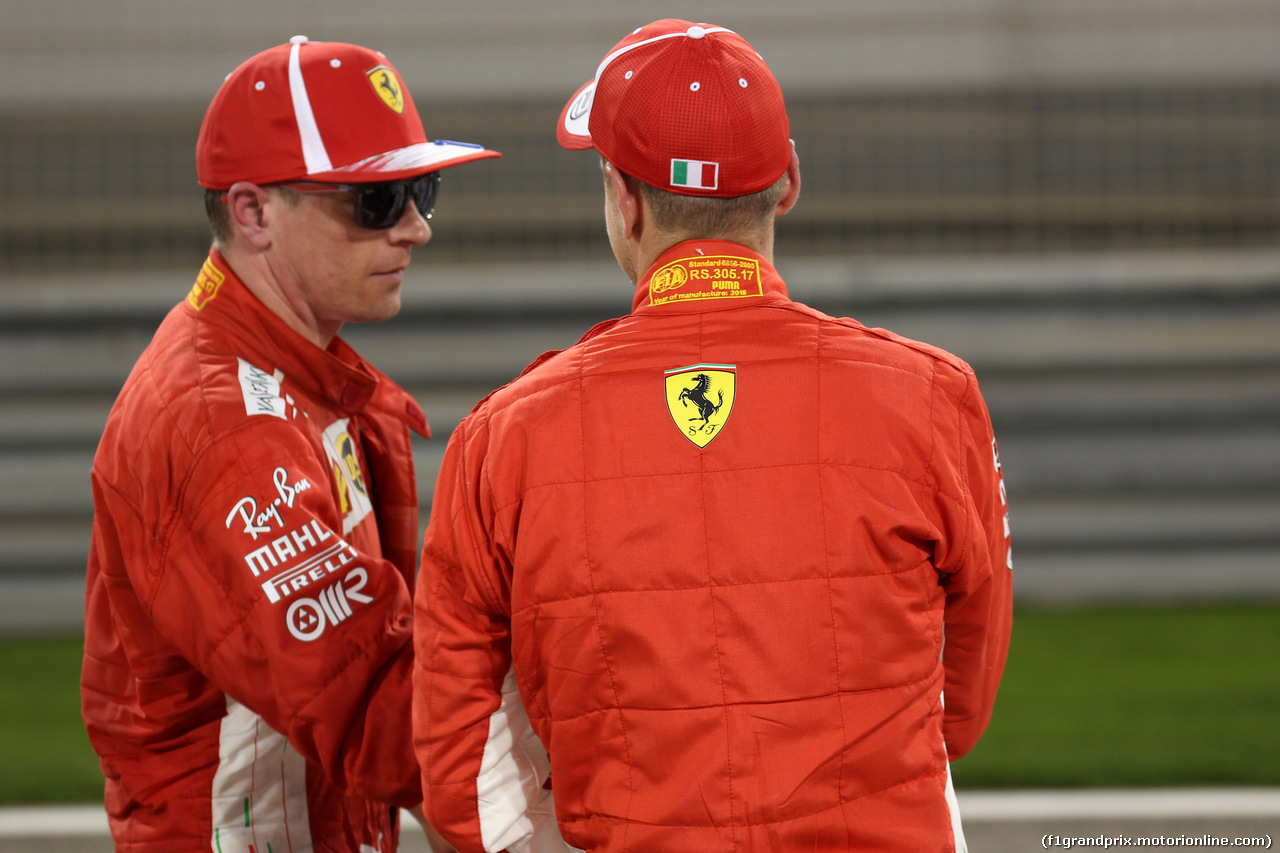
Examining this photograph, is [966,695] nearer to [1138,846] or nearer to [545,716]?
[545,716]

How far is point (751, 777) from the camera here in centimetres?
142

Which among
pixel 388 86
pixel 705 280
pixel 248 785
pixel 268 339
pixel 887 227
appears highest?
pixel 388 86

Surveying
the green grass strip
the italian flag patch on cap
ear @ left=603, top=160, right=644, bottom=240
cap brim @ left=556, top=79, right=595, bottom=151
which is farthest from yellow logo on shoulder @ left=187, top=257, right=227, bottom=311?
the green grass strip

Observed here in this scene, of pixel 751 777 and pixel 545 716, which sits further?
pixel 545 716

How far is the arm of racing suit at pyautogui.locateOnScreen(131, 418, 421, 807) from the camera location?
1.73 meters

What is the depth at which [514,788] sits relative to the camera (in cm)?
162

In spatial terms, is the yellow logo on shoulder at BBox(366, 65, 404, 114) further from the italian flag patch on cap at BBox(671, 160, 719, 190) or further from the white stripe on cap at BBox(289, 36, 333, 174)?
the italian flag patch on cap at BBox(671, 160, 719, 190)

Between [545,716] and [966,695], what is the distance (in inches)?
21.7

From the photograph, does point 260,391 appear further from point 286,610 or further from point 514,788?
point 514,788

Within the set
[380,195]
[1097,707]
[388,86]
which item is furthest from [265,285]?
[1097,707]

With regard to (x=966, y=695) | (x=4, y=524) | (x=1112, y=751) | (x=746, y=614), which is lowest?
(x=1112, y=751)

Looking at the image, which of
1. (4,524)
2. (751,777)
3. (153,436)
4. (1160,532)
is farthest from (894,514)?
(4,524)

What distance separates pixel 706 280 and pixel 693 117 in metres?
0.19

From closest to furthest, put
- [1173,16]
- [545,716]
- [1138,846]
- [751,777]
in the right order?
[751,777] → [545,716] → [1138,846] → [1173,16]
